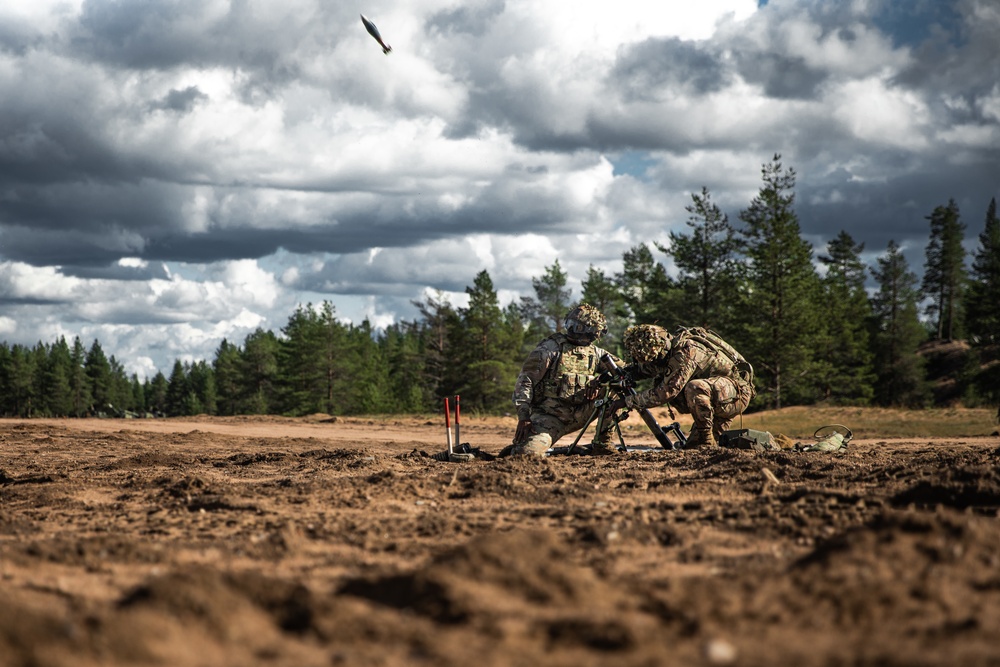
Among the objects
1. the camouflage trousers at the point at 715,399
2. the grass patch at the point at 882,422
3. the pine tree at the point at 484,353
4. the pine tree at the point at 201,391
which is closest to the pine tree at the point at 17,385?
the pine tree at the point at 201,391

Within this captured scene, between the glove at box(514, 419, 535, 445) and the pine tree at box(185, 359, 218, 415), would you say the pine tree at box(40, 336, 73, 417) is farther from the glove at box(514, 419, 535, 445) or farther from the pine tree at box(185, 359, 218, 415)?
the glove at box(514, 419, 535, 445)

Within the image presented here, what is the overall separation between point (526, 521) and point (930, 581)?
12.4 ft

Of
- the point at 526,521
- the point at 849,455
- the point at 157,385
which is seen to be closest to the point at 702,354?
the point at 849,455

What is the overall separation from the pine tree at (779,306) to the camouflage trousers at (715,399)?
1005 inches

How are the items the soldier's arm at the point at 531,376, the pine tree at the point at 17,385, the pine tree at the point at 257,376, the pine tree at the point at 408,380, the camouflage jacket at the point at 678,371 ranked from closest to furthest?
the camouflage jacket at the point at 678,371 → the soldier's arm at the point at 531,376 → the pine tree at the point at 408,380 → the pine tree at the point at 257,376 → the pine tree at the point at 17,385

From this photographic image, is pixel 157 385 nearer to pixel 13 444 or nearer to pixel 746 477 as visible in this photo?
pixel 13 444

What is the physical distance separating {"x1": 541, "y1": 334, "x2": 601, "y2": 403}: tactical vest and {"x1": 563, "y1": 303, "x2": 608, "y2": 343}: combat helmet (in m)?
0.16

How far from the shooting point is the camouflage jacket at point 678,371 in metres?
12.9

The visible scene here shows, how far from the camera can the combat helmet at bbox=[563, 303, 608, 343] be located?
13070 millimetres

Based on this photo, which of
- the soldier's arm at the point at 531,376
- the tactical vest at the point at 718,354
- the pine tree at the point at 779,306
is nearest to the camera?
the soldier's arm at the point at 531,376

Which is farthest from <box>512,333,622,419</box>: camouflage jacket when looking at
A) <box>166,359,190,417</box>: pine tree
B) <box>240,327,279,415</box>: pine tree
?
<box>166,359,190,417</box>: pine tree

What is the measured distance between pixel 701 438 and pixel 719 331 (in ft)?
95.1

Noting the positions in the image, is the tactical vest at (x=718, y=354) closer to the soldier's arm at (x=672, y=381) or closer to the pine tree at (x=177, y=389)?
the soldier's arm at (x=672, y=381)

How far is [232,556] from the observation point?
687 centimetres
